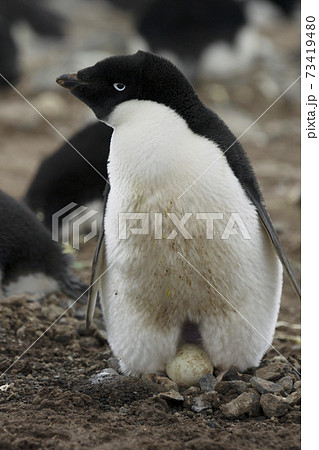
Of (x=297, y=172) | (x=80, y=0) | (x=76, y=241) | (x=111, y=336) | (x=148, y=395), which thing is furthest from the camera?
(x=80, y=0)

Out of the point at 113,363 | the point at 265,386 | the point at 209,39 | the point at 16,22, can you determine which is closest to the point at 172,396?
the point at 265,386

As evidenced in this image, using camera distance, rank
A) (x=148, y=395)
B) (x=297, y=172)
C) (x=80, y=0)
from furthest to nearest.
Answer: (x=80, y=0) → (x=297, y=172) → (x=148, y=395)

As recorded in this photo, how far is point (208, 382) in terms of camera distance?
4.17 feet

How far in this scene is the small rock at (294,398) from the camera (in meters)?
1.18

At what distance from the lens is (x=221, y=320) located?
129cm

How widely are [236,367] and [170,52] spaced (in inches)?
159

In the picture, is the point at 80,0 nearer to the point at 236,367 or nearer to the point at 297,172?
the point at 297,172

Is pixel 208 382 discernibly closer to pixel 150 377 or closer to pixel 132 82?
pixel 150 377

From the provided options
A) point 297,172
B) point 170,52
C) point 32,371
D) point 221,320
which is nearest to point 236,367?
point 221,320

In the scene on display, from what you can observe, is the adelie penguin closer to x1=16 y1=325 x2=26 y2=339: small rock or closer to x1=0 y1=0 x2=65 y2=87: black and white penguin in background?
x1=16 y1=325 x2=26 y2=339: small rock

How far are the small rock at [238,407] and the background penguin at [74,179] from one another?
4.28ft

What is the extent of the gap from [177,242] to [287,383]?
0.32 m
